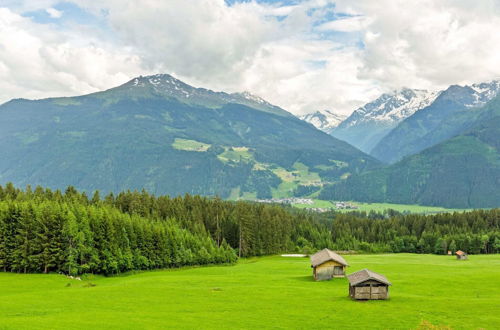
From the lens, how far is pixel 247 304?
59719 millimetres

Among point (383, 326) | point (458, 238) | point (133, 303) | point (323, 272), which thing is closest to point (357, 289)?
point (383, 326)

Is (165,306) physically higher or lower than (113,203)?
lower

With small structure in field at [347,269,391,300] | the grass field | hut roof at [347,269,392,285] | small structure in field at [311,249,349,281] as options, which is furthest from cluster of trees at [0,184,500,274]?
small structure in field at [347,269,391,300]

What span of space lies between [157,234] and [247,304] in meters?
60.8

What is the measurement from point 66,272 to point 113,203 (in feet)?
189

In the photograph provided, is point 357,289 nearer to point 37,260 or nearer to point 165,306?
point 165,306

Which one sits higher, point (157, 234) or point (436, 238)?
point (157, 234)

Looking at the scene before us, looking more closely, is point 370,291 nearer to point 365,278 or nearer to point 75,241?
point 365,278

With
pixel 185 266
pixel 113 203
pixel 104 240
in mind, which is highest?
pixel 113 203

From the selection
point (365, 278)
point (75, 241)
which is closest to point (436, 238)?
point (365, 278)

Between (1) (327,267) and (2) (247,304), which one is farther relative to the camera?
(1) (327,267)

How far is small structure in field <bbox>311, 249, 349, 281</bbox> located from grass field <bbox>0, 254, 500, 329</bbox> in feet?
10.4

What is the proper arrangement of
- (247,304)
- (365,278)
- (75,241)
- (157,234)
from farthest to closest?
(157,234), (75,241), (365,278), (247,304)

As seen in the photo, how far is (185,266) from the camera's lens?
392 ft
